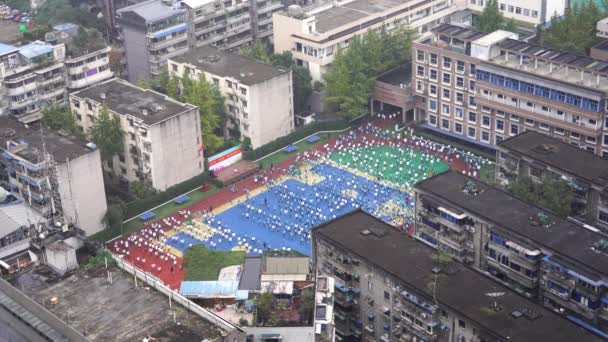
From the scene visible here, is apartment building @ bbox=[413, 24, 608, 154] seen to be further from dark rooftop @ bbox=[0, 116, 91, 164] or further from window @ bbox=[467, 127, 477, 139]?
dark rooftop @ bbox=[0, 116, 91, 164]

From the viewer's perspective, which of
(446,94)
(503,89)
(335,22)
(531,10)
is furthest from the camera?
(531,10)

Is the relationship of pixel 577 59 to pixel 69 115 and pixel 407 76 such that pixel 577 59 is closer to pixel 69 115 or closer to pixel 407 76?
pixel 407 76

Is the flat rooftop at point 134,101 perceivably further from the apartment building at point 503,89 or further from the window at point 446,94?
the window at point 446,94

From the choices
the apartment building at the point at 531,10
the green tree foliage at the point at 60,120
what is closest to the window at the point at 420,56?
the apartment building at the point at 531,10

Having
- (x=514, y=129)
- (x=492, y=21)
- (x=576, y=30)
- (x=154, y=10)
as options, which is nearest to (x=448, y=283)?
(x=514, y=129)

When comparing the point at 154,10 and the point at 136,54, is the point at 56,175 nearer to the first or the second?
the point at 136,54

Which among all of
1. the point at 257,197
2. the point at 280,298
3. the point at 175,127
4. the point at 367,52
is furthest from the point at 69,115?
the point at 280,298
